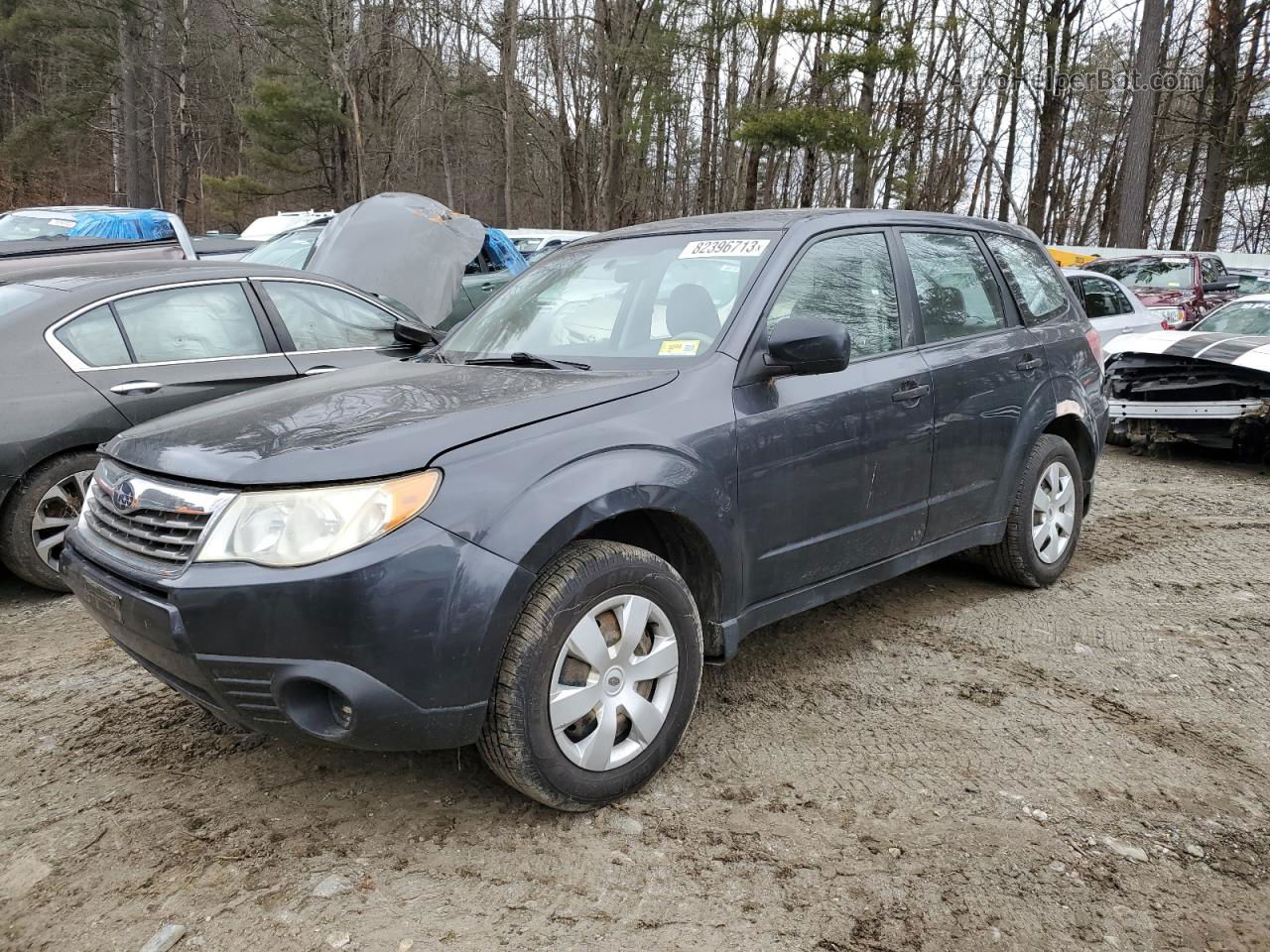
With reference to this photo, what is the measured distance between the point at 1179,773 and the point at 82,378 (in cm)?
499

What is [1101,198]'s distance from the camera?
4266cm

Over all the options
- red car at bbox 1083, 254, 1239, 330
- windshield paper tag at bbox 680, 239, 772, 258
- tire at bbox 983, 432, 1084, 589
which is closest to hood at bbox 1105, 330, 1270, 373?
tire at bbox 983, 432, 1084, 589

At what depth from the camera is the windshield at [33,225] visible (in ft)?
37.7

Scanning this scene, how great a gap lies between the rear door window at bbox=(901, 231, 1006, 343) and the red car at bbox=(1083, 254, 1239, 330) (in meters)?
9.39

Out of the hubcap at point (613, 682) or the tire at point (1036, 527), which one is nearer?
the hubcap at point (613, 682)

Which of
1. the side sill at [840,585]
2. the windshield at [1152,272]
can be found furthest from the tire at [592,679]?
the windshield at [1152,272]

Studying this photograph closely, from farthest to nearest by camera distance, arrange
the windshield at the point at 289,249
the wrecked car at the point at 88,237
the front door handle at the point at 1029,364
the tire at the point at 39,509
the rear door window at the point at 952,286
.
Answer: the windshield at the point at 289,249 → the wrecked car at the point at 88,237 → the tire at the point at 39,509 → the front door handle at the point at 1029,364 → the rear door window at the point at 952,286

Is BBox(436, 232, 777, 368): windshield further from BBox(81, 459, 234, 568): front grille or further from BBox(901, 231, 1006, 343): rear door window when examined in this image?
BBox(81, 459, 234, 568): front grille

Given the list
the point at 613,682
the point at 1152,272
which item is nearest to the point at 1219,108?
the point at 1152,272

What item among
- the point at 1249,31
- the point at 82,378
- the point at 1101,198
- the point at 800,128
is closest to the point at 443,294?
the point at 82,378

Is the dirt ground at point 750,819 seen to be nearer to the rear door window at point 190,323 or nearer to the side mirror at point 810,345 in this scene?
the side mirror at point 810,345

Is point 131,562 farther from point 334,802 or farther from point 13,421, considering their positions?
point 13,421

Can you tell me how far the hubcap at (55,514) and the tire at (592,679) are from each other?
320 centimetres

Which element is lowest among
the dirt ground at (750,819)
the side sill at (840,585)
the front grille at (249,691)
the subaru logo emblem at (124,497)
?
the dirt ground at (750,819)
